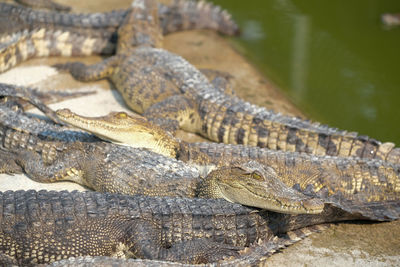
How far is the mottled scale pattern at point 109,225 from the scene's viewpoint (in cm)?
380

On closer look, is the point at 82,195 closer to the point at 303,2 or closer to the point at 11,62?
the point at 11,62

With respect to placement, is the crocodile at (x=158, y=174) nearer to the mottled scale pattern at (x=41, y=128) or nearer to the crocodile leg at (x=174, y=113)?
the mottled scale pattern at (x=41, y=128)

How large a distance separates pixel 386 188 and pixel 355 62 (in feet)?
12.2

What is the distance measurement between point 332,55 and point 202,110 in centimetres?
312

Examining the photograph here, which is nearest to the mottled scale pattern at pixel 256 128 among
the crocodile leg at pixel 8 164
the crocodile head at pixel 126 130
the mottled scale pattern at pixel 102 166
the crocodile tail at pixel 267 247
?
the crocodile head at pixel 126 130

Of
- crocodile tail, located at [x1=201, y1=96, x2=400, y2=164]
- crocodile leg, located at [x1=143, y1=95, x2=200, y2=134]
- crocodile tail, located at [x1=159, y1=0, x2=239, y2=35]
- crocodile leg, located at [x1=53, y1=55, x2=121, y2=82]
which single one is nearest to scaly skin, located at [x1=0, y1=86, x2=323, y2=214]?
crocodile leg, located at [x1=143, y1=95, x2=200, y2=134]

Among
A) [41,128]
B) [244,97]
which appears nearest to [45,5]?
[244,97]

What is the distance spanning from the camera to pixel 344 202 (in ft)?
14.9

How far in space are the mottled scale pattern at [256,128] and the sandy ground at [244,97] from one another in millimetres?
390

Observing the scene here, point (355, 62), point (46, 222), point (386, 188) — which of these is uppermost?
point (355, 62)

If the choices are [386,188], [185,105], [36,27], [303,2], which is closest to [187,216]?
[386,188]

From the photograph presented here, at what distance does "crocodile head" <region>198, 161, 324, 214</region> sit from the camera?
3900 mm

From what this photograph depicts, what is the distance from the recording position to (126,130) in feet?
15.9

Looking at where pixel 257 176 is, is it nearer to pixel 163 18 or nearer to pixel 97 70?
pixel 97 70
